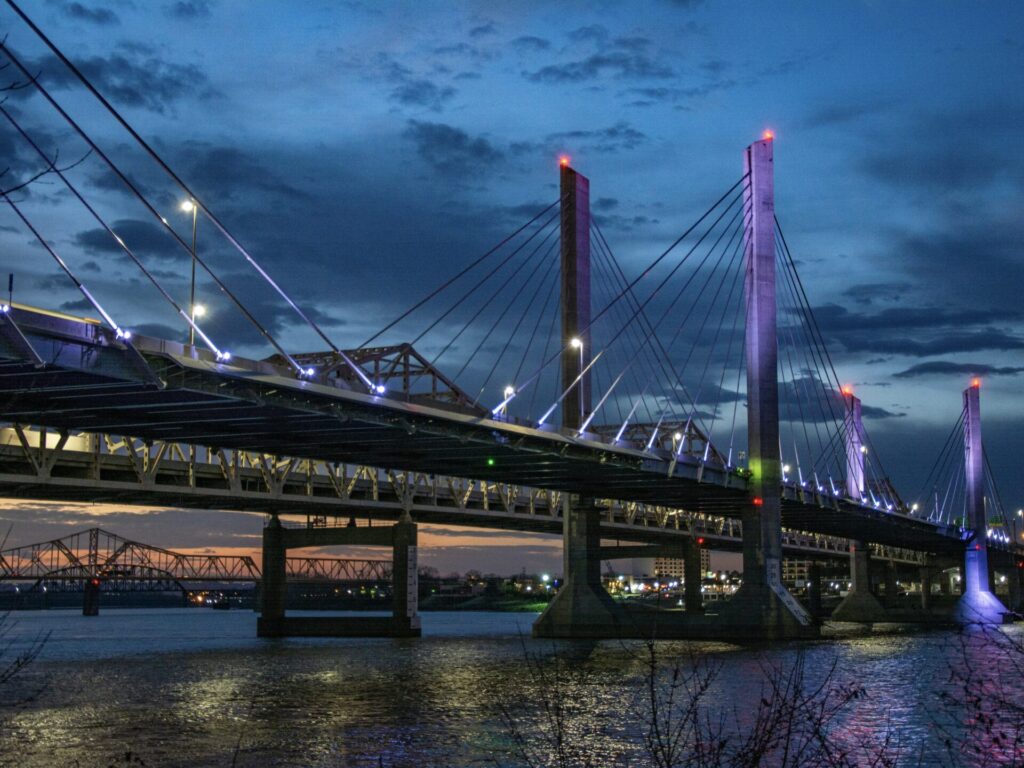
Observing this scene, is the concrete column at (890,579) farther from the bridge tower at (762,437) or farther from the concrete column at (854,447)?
the bridge tower at (762,437)

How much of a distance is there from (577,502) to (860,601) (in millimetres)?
64044

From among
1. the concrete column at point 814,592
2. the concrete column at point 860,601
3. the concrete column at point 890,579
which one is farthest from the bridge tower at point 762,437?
the concrete column at point 890,579

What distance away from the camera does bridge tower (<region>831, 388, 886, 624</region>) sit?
130750 millimetres

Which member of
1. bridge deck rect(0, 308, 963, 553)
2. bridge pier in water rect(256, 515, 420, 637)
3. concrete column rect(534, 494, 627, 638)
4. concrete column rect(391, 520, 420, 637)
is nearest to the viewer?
bridge deck rect(0, 308, 963, 553)

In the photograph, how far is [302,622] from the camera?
3925 inches

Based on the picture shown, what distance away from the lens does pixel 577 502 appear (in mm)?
80375

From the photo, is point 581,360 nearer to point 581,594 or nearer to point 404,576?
point 581,594

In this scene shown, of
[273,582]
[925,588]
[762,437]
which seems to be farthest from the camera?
[925,588]

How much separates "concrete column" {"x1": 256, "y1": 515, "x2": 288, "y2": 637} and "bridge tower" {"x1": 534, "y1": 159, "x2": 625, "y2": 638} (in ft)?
89.5

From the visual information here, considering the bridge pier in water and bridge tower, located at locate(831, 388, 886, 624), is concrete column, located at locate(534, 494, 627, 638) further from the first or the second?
bridge tower, located at locate(831, 388, 886, 624)

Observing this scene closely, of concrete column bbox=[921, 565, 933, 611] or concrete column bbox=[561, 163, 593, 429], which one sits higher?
concrete column bbox=[561, 163, 593, 429]

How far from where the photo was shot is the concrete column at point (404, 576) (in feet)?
304

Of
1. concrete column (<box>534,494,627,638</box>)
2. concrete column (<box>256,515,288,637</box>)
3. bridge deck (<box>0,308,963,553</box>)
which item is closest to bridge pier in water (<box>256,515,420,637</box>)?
concrete column (<box>256,515,288,637</box>)

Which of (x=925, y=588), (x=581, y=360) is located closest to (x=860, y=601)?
(x=925, y=588)
